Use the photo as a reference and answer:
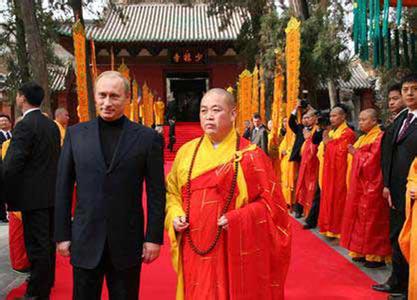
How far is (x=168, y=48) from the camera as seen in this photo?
848 inches

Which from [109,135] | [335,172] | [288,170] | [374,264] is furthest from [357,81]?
[109,135]

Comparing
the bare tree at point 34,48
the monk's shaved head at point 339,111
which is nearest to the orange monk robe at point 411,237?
the monk's shaved head at point 339,111

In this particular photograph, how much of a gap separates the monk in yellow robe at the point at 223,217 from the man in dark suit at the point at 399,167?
55.7 inches

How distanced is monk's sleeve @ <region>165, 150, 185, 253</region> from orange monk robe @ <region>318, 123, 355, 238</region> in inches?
121

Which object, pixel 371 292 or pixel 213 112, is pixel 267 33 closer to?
pixel 371 292

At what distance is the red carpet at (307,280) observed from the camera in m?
3.61

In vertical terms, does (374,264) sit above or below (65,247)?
below

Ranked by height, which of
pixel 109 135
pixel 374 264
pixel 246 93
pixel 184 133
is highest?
pixel 246 93

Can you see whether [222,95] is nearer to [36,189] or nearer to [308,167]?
[36,189]

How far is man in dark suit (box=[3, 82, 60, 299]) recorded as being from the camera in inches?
129

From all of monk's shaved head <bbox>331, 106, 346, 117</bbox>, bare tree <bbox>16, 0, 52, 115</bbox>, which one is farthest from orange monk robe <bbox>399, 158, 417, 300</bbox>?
bare tree <bbox>16, 0, 52, 115</bbox>

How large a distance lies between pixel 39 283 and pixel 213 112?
1887 mm

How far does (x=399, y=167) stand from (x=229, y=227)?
1779 millimetres

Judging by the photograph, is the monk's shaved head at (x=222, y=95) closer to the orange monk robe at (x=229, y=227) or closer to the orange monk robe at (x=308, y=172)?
the orange monk robe at (x=229, y=227)
